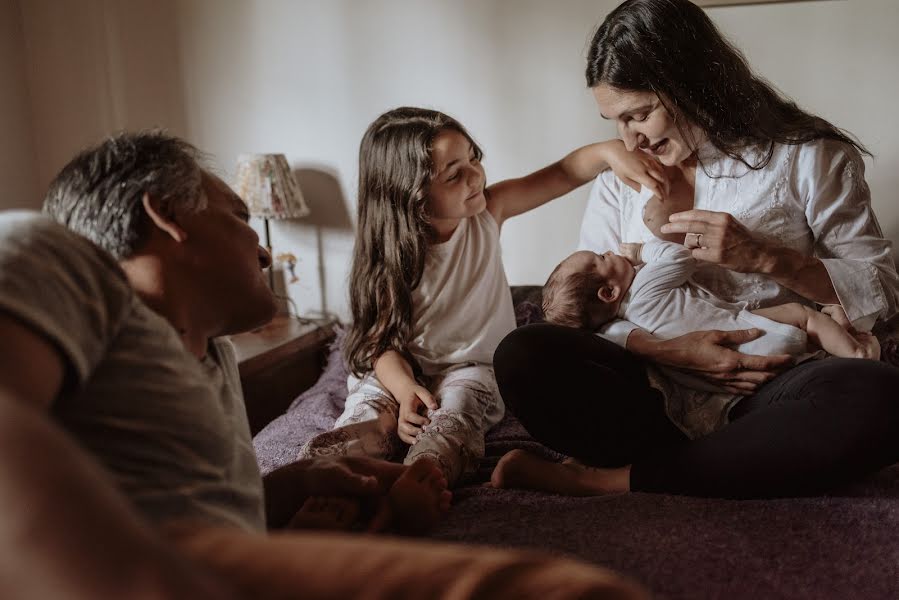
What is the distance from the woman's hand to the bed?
0.23m

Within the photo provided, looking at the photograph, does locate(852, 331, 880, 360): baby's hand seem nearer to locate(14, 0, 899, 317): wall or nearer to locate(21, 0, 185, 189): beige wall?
locate(14, 0, 899, 317): wall

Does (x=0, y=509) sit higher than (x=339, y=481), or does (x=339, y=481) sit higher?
(x=0, y=509)

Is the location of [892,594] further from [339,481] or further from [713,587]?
[339,481]

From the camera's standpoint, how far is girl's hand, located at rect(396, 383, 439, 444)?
1.60 meters

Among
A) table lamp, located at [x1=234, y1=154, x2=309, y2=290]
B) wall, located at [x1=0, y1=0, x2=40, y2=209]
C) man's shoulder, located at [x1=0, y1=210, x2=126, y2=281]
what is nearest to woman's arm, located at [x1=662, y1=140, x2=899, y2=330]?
man's shoulder, located at [x1=0, y1=210, x2=126, y2=281]

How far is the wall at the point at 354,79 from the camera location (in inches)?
82.3

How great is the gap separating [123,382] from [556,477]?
0.90 meters

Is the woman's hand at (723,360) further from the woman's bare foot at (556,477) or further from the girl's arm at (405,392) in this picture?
the girl's arm at (405,392)

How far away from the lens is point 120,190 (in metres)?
0.84

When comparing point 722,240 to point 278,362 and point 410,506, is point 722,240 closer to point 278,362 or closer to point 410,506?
point 410,506

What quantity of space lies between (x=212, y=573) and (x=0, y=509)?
0.42 ft

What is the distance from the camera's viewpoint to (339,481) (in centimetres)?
109

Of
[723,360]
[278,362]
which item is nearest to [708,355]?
[723,360]

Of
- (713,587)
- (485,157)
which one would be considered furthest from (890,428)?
(485,157)
